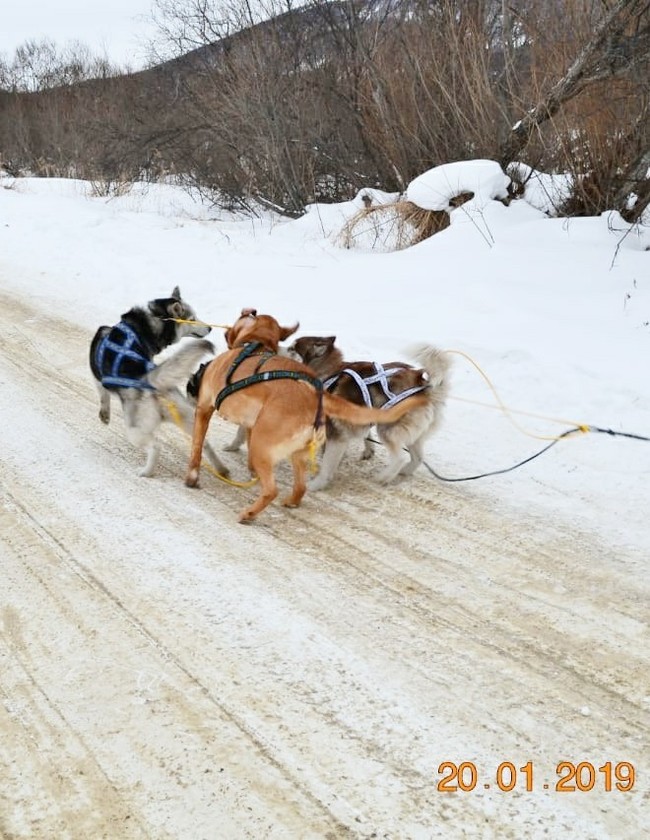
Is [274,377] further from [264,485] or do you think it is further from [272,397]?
[264,485]

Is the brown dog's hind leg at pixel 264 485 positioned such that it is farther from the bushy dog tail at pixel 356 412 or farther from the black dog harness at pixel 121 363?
the black dog harness at pixel 121 363

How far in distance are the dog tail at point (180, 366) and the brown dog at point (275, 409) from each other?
23 cm

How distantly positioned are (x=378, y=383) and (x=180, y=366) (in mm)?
1403

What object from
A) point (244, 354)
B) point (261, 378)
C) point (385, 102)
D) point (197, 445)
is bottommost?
point (197, 445)

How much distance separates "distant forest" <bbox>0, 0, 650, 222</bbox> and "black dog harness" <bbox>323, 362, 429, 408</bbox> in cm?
581

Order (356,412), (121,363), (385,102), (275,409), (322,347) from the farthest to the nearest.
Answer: (385,102)
(322,347)
(121,363)
(356,412)
(275,409)

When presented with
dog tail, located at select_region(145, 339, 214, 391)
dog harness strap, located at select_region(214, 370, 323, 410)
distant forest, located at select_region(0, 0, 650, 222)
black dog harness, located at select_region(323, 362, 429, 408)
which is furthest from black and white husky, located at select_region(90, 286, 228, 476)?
distant forest, located at select_region(0, 0, 650, 222)

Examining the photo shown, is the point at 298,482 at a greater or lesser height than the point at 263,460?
lesser

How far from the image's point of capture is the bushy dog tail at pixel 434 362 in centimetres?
547

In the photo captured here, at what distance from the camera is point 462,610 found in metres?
3.96

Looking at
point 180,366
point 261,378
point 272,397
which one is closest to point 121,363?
point 180,366

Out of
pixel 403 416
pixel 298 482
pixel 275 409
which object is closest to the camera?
pixel 275 409

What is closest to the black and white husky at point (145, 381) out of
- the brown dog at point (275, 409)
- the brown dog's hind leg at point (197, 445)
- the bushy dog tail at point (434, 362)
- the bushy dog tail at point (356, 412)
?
the brown dog's hind leg at point (197, 445)

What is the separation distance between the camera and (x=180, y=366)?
18.2 ft
